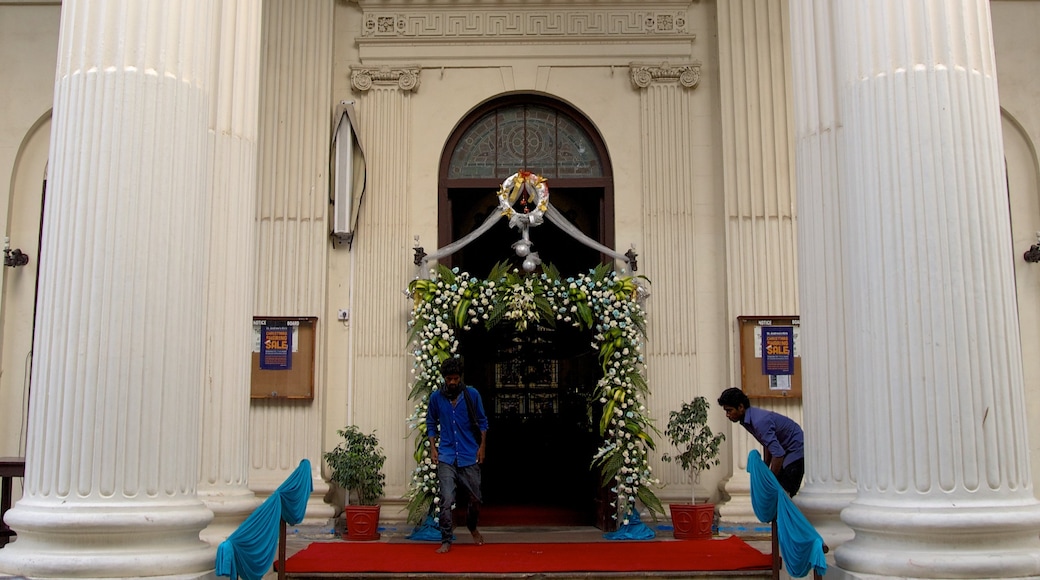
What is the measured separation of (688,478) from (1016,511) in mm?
5026

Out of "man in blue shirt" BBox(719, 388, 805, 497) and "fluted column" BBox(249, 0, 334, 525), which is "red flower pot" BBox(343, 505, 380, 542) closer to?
"fluted column" BBox(249, 0, 334, 525)

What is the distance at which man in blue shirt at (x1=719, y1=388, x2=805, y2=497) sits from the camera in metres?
8.00

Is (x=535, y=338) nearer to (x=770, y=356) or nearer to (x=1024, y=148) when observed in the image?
(x=770, y=356)

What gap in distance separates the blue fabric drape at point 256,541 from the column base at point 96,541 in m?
0.21

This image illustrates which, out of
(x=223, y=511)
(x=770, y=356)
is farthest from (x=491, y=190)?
(x=223, y=511)

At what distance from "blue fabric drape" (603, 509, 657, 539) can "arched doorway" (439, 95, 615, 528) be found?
0.38 metres

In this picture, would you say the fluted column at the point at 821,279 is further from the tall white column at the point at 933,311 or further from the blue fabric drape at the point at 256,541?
the blue fabric drape at the point at 256,541

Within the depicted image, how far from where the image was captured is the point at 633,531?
9.90 m

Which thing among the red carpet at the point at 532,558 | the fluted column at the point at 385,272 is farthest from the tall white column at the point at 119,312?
the fluted column at the point at 385,272

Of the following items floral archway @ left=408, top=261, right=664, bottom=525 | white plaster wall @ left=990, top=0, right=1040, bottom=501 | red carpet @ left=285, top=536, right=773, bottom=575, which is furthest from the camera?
white plaster wall @ left=990, top=0, right=1040, bottom=501

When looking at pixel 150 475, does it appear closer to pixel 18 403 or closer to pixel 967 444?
pixel 967 444

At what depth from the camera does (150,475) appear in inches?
238

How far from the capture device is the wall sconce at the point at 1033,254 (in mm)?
10893

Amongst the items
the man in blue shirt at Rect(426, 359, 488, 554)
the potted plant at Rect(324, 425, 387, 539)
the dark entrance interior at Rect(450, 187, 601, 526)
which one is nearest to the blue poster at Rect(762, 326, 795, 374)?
the dark entrance interior at Rect(450, 187, 601, 526)
